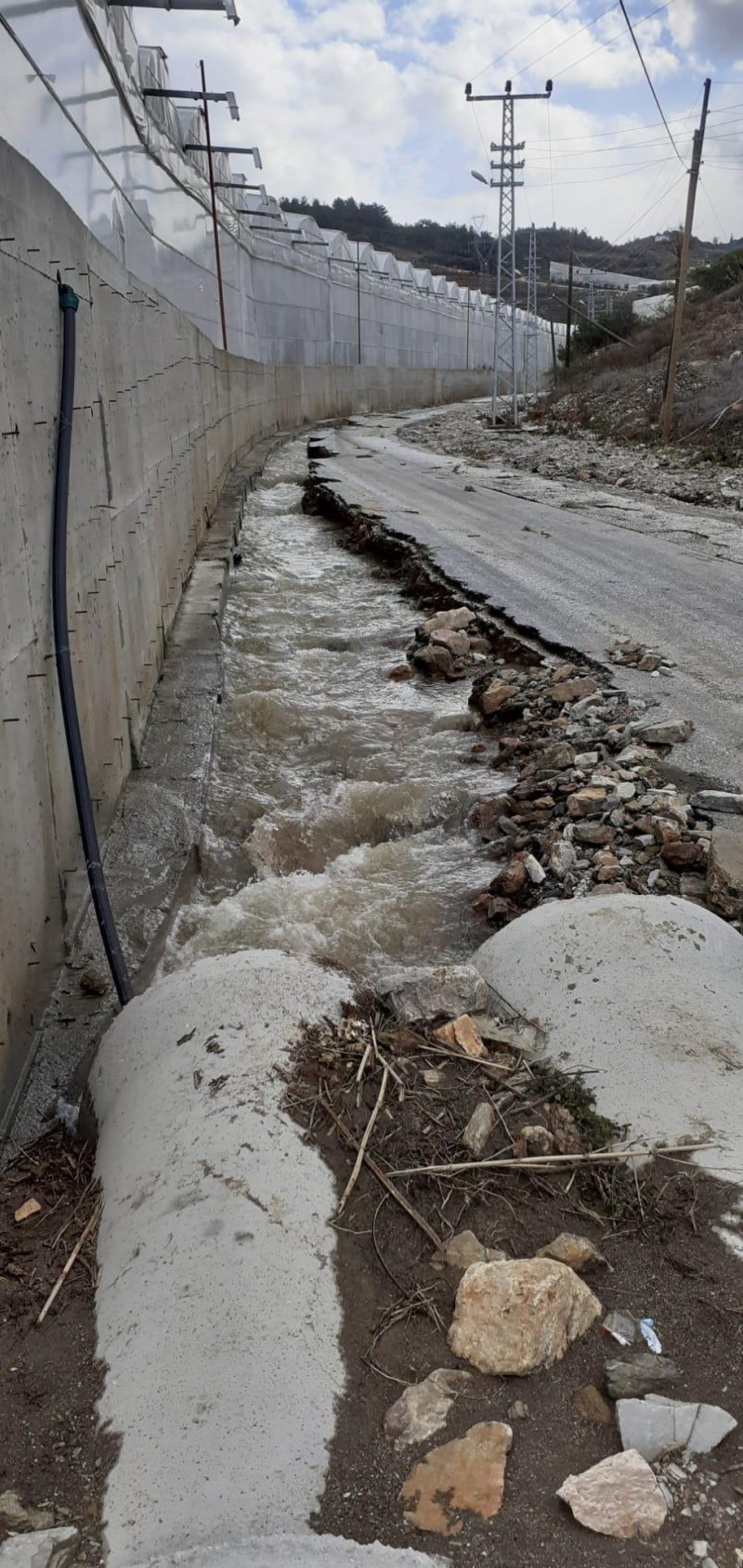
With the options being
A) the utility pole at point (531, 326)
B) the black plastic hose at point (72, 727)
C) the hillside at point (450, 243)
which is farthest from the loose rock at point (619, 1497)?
the hillside at point (450, 243)

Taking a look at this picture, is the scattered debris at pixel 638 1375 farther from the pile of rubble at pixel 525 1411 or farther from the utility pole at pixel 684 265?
the utility pole at pixel 684 265

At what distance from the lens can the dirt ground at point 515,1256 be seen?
191cm

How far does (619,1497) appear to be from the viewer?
75.9 inches

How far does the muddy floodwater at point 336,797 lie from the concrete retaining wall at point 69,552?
2.42ft

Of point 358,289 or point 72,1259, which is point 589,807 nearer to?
point 72,1259

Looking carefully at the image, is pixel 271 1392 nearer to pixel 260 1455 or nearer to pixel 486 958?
pixel 260 1455

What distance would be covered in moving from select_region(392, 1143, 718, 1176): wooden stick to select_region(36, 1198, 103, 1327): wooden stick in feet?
2.64

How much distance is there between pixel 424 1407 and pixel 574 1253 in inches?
21.4

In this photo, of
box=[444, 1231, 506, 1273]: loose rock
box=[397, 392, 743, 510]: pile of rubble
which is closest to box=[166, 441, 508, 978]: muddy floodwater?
box=[444, 1231, 506, 1273]: loose rock

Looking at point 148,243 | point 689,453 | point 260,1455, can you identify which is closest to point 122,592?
point 260,1455

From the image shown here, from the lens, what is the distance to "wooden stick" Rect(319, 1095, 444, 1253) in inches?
102

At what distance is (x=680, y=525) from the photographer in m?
12.9

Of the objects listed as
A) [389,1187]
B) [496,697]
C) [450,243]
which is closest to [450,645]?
[496,697]

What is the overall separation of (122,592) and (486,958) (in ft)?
11.1
